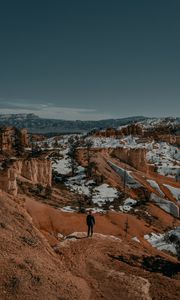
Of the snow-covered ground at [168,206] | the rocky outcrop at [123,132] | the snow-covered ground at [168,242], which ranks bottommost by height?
the snow-covered ground at [168,206]

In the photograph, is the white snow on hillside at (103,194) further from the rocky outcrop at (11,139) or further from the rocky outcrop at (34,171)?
the rocky outcrop at (11,139)

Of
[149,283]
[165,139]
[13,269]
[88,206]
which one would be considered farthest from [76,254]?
[165,139]

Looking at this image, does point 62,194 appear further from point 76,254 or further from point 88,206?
point 76,254

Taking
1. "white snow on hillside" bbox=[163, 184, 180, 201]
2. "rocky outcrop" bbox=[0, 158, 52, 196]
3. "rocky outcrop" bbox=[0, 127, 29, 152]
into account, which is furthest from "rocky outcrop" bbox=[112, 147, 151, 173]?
"rocky outcrop" bbox=[0, 158, 52, 196]

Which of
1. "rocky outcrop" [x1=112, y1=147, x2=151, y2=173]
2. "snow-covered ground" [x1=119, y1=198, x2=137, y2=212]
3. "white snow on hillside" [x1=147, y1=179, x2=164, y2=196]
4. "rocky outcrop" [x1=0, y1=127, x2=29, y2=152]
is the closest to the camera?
"snow-covered ground" [x1=119, y1=198, x2=137, y2=212]

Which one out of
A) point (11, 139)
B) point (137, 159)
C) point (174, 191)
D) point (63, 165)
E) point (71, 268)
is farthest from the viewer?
point (11, 139)

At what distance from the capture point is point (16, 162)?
213ft

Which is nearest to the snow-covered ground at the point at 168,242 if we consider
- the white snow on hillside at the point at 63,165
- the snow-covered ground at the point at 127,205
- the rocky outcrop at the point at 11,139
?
the snow-covered ground at the point at 127,205

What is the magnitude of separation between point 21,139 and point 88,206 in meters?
63.1

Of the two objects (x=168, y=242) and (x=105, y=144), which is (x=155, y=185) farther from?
(x=105, y=144)

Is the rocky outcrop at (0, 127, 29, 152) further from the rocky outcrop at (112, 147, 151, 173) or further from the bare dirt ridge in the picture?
the bare dirt ridge

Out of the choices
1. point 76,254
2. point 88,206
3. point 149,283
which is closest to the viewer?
point 149,283

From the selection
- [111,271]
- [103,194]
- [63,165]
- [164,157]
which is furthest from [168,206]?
[111,271]

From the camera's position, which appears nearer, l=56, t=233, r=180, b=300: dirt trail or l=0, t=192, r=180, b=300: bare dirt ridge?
l=0, t=192, r=180, b=300: bare dirt ridge
